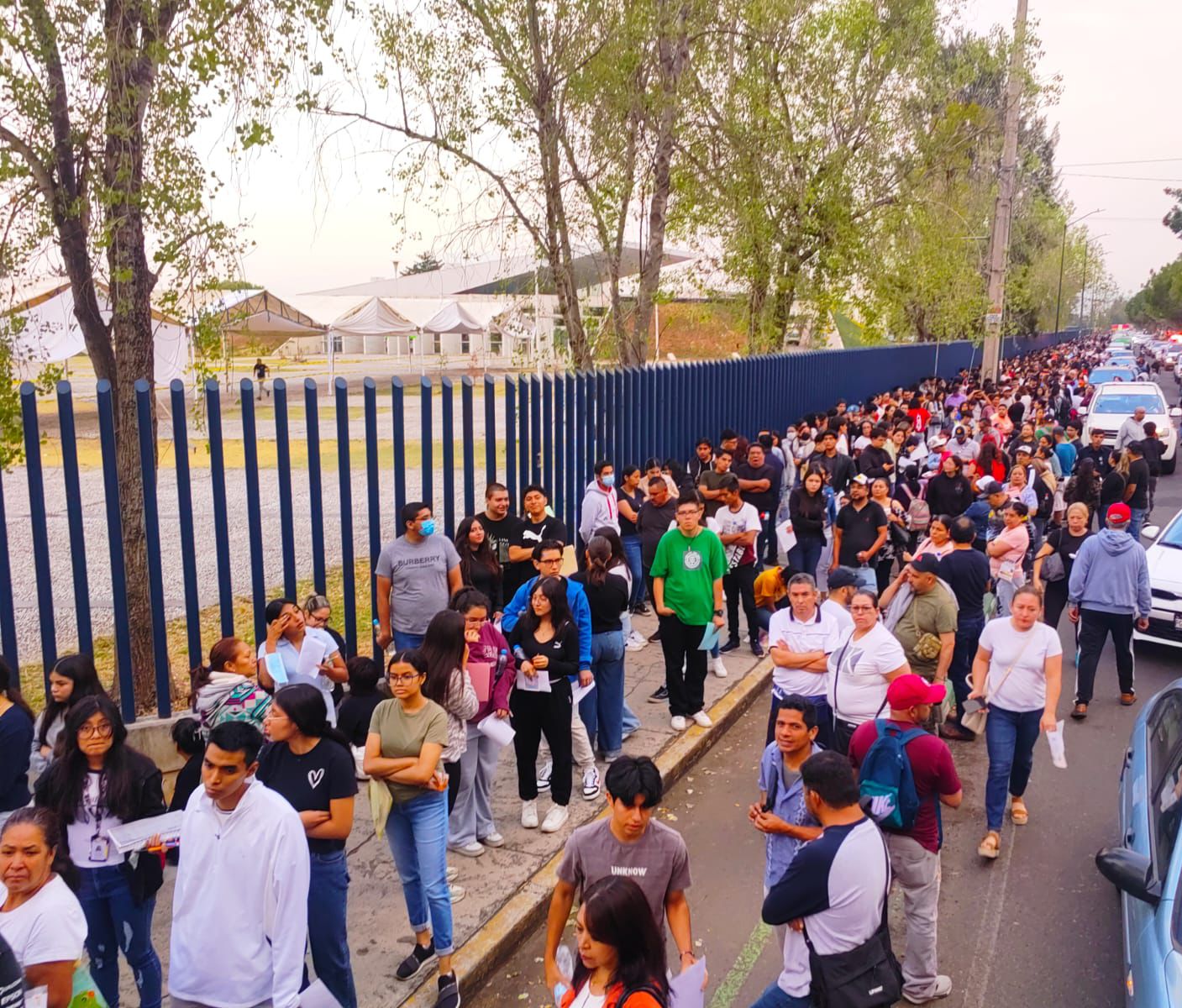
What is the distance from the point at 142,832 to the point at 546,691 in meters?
2.70

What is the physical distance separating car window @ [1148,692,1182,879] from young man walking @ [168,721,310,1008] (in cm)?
351

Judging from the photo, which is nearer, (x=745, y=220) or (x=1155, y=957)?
(x=1155, y=957)

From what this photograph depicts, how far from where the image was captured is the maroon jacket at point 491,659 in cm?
601

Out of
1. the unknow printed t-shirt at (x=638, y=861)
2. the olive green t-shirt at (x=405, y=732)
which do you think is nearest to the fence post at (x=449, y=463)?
the olive green t-shirt at (x=405, y=732)

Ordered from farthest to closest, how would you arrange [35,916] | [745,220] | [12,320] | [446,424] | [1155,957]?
[745,220] → [446,424] → [12,320] → [1155,957] → [35,916]

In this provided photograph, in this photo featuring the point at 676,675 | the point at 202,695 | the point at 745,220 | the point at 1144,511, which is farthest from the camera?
A: the point at 745,220

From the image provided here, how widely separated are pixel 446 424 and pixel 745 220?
1076cm

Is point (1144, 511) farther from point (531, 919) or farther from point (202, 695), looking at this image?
point (202, 695)

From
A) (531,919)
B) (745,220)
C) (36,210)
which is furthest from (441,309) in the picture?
(531,919)

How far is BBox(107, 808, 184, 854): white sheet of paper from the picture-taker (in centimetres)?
420

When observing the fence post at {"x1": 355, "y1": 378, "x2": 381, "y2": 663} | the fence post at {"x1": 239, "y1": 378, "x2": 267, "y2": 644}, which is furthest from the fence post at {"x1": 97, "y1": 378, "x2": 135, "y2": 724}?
the fence post at {"x1": 355, "y1": 378, "x2": 381, "y2": 663}

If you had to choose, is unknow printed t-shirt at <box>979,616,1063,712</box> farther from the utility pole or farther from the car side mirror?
the utility pole

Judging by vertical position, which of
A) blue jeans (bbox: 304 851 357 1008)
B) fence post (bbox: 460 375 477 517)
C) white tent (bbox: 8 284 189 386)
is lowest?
blue jeans (bbox: 304 851 357 1008)

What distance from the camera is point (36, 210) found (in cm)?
714
